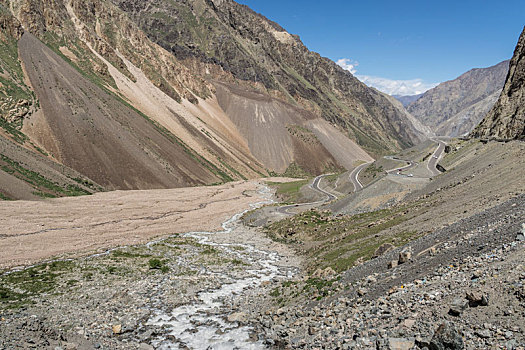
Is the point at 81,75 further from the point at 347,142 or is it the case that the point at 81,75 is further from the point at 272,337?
the point at 347,142

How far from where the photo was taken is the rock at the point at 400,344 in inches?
441

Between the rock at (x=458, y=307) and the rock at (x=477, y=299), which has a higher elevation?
the rock at (x=477, y=299)

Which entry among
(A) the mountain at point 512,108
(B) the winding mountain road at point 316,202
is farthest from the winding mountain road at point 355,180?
(A) the mountain at point 512,108

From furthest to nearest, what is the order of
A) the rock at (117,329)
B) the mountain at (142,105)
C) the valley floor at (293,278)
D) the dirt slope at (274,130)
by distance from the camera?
1. the dirt slope at (274,130)
2. the mountain at (142,105)
3. the rock at (117,329)
4. the valley floor at (293,278)

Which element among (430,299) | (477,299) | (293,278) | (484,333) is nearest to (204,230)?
(293,278)

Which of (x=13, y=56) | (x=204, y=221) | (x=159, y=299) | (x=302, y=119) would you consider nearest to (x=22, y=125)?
(x=13, y=56)

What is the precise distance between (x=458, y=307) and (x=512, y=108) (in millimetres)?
69773

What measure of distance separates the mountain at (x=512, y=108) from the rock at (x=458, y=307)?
56.8m

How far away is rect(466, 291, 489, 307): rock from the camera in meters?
11.5

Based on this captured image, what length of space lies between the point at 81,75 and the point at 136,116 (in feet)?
61.9

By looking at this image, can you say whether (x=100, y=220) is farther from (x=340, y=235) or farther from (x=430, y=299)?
(x=430, y=299)

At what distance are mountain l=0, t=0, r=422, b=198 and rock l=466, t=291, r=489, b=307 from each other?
188 feet

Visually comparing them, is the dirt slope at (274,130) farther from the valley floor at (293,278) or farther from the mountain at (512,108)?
the valley floor at (293,278)

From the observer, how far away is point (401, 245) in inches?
964
